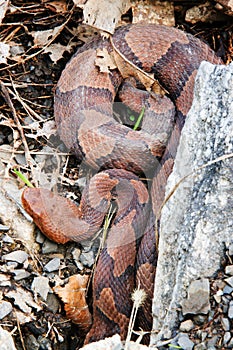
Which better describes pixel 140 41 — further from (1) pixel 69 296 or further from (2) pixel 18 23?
(1) pixel 69 296

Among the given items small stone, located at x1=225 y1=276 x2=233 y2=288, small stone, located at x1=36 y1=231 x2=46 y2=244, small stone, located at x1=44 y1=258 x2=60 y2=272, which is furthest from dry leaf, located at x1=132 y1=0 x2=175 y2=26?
small stone, located at x1=225 y1=276 x2=233 y2=288

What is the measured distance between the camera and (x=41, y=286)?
383 centimetres

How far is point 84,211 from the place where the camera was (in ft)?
14.0

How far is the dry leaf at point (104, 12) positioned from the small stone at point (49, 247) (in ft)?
5.82

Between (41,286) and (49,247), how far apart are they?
36 cm

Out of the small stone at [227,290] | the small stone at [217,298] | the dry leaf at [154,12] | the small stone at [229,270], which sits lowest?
the small stone at [217,298]

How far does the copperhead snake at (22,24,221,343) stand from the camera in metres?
3.89

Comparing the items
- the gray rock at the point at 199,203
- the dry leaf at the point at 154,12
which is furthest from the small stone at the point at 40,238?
the dry leaf at the point at 154,12

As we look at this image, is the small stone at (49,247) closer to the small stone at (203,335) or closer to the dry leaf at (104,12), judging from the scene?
the small stone at (203,335)

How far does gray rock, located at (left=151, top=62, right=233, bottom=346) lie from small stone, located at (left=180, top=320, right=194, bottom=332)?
0.05 meters

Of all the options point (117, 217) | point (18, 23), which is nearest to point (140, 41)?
point (18, 23)

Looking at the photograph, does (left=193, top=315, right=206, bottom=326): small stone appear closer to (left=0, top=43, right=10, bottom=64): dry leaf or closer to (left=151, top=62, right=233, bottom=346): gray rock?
(left=151, top=62, right=233, bottom=346): gray rock

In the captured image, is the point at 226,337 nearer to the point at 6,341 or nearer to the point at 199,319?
the point at 199,319

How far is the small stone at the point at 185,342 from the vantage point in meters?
2.86
